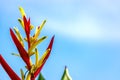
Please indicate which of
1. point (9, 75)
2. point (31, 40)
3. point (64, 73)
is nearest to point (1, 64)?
point (9, 75)

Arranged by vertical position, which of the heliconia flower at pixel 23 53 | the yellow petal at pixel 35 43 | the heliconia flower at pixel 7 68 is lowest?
the heliconia flower at pixel 7 68

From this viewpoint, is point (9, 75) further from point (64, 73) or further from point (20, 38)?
point (64, 73)

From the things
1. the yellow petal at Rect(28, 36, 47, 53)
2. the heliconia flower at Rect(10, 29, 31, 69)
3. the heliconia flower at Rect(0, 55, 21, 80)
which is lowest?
the heliconia flower at Rect(0, 55, 21, 80)

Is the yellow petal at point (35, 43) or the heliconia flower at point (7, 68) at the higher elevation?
the yellow petal at point (35, 43)

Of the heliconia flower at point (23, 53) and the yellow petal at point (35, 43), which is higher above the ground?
the yellow petal at point (35, 43)

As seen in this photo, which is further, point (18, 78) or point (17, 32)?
point (17, 32)

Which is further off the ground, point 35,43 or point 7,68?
point 35,43

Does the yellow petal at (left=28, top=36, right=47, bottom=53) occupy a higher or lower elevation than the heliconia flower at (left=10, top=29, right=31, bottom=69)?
higher

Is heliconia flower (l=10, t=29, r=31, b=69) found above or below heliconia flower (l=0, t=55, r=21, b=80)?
above

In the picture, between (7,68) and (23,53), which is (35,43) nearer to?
(23,53)

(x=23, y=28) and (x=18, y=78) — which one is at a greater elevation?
(x=23, y=28)

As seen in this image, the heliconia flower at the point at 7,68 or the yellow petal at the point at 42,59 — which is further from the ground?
the yellow petal at the point at 42,59
